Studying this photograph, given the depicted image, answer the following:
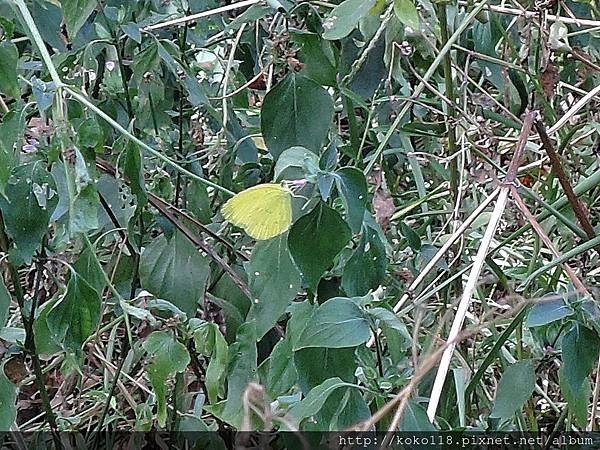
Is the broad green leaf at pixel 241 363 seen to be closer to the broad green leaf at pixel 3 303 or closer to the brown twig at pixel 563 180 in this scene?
the broad green leaf at pixel 3 303

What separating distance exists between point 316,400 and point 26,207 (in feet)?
0.87

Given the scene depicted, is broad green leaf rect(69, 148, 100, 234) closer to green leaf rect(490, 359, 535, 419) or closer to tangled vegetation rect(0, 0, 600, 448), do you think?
tangled vegetation rect(0, 0, 600, 448)

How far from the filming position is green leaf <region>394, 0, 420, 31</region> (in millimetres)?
561

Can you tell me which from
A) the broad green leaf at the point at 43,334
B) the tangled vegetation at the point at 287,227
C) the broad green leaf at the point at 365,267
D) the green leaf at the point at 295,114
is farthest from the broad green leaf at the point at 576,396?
the broad green leaf at the point at 43,334

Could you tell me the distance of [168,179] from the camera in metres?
→ 0.83

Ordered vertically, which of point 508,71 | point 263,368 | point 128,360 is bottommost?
point 128,360

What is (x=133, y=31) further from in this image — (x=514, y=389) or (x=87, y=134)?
(x=514, y=389)

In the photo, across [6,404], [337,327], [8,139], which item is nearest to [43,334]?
[6,404]

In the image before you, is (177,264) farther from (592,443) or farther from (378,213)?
(592,443)

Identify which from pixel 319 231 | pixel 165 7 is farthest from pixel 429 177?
pixel 319 231

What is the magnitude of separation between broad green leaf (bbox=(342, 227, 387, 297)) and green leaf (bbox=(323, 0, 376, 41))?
14cm

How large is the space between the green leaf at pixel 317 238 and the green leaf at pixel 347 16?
0.13 meters

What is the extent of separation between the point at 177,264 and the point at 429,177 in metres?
0.60

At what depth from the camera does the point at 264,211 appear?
50 centimetres
